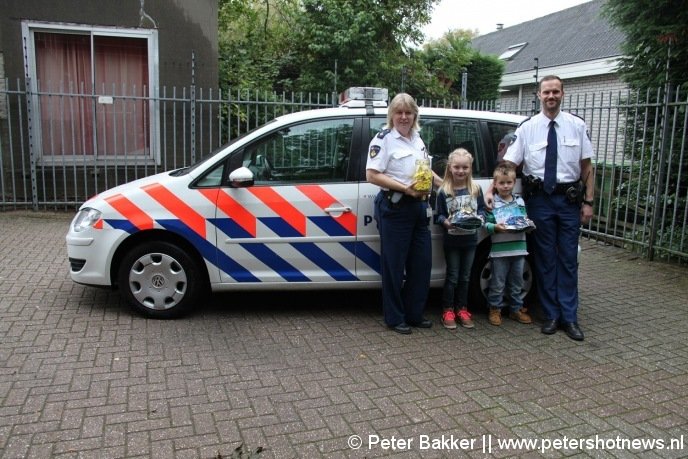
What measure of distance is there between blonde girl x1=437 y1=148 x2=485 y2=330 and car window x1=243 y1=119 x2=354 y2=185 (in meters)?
0.84

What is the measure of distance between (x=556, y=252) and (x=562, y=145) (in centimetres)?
85

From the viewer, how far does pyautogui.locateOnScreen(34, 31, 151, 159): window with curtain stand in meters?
9.74

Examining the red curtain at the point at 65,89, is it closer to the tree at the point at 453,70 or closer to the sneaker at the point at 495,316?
the sneaker at the point at 495,316

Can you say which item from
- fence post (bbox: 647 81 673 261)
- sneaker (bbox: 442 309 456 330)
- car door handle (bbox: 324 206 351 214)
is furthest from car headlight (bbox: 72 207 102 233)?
fence post (bbox: 647 81 673 261)

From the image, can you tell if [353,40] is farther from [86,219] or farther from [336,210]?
[86,219]

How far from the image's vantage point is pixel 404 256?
4.57 metres

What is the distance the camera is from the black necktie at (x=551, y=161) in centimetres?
463

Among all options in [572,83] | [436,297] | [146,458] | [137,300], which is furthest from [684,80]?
[572,83]

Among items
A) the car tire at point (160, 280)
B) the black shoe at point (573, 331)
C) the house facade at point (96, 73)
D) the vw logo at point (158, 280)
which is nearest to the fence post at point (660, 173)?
the black shoe at point (573, 331)

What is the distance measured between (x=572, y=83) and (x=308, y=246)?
50.5 feet

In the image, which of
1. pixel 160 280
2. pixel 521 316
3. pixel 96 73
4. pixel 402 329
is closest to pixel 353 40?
pixel 96 73

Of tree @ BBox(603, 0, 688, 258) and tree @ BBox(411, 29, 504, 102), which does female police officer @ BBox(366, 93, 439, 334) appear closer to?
tree @ BBox(603, 0, 688, 258)

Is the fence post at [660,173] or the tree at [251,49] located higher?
the tree at [251,49]

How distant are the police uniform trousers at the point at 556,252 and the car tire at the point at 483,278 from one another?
27cm
